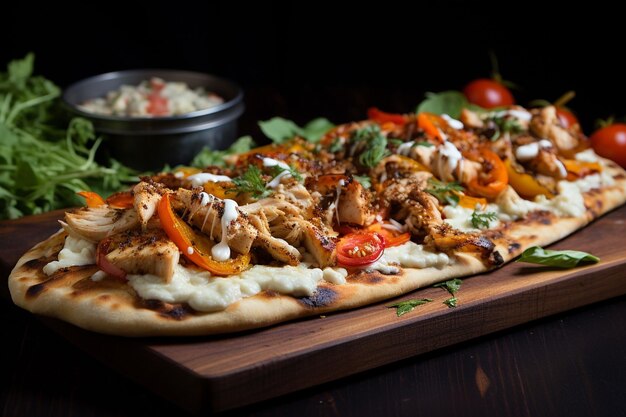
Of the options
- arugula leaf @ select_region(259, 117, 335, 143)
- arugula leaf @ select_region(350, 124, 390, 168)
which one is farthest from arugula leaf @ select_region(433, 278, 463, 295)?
arugula leaf @ select_region(259, 117, 335, 143)

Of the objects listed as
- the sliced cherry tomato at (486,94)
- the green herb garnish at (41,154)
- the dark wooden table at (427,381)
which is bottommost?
the dark wooden table at (427,381)

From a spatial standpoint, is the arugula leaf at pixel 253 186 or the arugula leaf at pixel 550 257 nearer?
the arugula leaf at pixel 253 186

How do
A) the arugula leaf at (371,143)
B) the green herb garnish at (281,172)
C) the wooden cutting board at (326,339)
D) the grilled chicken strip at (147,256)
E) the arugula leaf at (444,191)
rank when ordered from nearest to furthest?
the wooden cutting board at (326,339)
the grilled chicken strip at (147,256)
the green herb garnish at (281,172)
the arugula leaf at (444,191)
the arugula leaf at (371,143)

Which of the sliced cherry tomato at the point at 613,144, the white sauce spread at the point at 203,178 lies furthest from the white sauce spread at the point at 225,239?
the sliced cherry tomato at the point at 613,144

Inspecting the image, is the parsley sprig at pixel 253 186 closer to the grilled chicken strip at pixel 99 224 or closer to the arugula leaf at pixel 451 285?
the grilled chicken strip at pixel 99 224

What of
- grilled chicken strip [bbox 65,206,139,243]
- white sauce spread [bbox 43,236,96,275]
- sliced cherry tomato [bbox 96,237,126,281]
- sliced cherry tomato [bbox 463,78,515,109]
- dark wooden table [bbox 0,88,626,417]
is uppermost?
grilled chicken strip [bbox 65,206,139,243]

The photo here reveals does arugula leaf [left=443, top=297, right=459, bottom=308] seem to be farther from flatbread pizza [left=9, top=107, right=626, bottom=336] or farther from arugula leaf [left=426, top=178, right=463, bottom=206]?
arugula leaf [left=426, top=178, right=463, bottom=206]

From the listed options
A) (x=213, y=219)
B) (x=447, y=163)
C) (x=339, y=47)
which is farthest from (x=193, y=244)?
(x=339, y=47)
